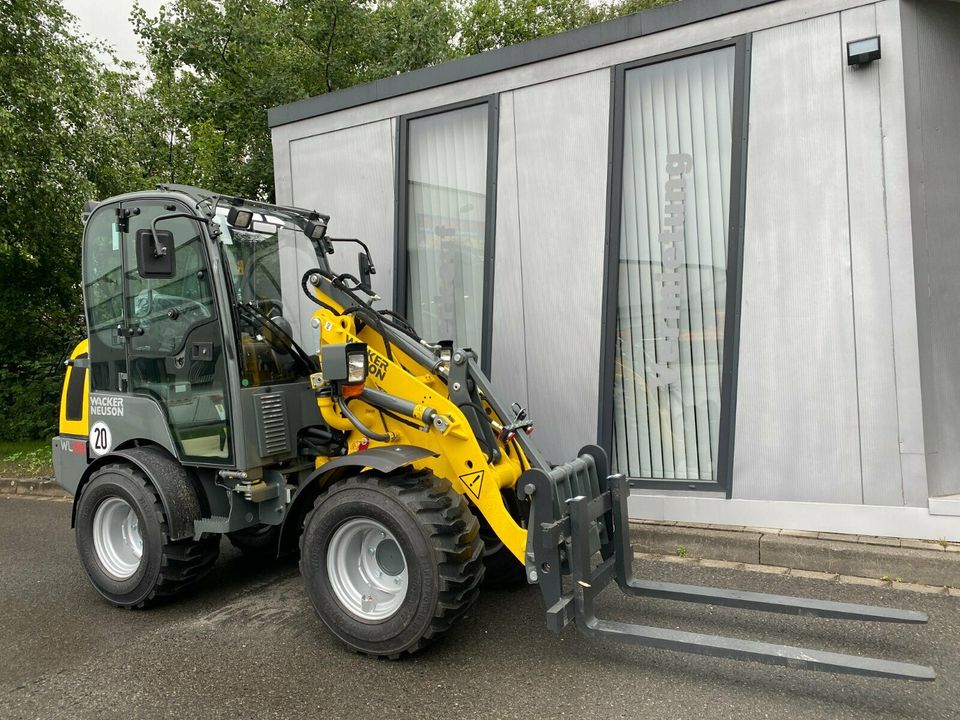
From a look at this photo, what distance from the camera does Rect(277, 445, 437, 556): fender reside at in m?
3.95

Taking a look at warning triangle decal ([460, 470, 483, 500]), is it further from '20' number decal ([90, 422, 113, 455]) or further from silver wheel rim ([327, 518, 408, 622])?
'20' number decal ([90, 422, 113, 455])

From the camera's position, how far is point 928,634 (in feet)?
13.0

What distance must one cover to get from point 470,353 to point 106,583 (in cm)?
282

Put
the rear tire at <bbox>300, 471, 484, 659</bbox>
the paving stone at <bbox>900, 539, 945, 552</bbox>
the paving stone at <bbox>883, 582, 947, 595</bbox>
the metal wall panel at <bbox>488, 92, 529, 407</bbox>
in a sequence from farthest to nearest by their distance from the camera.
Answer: the metal wall panel at <bbox>488, 92, 529, 407</bbox> → the paving stone at <bbox>900, 539, 945, 552</bbox> → the paving stone at <bbox>883, 582, 947, 595</bbox> → the rear tire at <bbox>300, 471, 484, 659</bbox>

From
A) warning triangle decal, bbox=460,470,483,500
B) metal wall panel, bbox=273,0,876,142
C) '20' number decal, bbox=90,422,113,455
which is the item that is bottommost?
warning triangle decal, bbox=460,470,483,500

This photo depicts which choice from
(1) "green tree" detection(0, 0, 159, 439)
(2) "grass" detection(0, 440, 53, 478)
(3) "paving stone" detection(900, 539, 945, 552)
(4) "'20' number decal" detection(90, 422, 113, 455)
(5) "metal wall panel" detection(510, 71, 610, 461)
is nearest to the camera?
(3) "paving stone" detection(900, 539, 945, 552)

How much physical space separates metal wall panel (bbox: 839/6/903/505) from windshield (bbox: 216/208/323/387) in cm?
372

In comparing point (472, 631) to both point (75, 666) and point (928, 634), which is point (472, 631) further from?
point (928, 634)

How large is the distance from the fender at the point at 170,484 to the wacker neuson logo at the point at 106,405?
1.04 feet

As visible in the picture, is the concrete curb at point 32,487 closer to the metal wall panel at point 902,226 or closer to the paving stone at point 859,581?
the paving stone at point 859,581

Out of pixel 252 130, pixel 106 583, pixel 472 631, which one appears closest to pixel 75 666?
pixel 106 583

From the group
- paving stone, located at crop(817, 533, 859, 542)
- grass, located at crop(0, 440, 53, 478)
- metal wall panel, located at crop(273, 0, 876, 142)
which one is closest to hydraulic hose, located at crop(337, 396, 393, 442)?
paving stone, located at crop(817, 533, 859, 542)

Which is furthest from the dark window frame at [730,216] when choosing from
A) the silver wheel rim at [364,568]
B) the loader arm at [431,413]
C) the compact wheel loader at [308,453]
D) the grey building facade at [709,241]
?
the silver wheel rim at [364,568]

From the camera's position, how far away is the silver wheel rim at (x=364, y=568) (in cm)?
404
